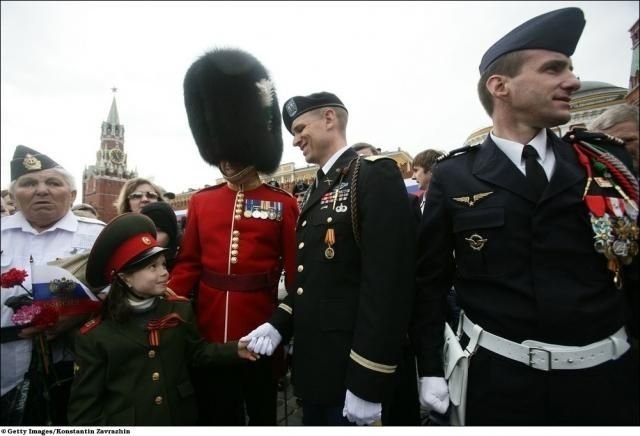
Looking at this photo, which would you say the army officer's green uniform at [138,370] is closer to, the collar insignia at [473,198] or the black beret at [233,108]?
the black beret at [233,108]

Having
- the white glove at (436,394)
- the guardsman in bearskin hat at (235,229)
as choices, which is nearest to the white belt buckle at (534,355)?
the white glove at (436,394)

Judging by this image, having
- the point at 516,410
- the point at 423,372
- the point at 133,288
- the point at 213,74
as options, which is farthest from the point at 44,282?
the point at 516,410

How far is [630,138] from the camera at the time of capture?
1.68 m

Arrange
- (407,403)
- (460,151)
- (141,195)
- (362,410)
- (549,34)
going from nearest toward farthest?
(549,34), (362,410), (460,151), (407,403), (141,195)

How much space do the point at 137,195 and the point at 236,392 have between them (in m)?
2.28

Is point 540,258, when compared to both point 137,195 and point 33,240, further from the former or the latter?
point 137,195

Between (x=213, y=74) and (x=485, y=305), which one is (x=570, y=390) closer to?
(x=485, y=305)

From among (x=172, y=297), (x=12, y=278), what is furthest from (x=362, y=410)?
(x=12, y=278)

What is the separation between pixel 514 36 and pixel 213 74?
2.22 metres

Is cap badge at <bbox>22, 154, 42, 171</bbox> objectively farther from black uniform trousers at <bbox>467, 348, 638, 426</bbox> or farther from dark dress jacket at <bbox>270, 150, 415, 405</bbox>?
black uniform trousers at <bbox>467, 348, 638, 426</bbox>

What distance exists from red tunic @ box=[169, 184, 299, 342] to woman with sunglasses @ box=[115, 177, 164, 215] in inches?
47.1

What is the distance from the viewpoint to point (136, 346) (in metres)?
1.96

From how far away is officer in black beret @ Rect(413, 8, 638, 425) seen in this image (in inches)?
52.8
